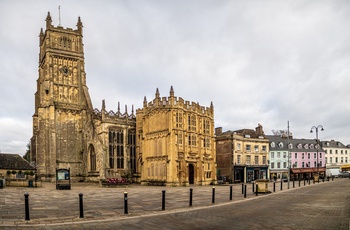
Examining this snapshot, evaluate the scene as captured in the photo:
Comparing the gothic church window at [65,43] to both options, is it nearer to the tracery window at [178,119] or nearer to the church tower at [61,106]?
the church tower at [61,106]

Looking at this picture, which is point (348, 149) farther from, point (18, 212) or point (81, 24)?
point (18, 212)

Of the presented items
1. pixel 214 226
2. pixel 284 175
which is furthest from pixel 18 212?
pixel 284 175

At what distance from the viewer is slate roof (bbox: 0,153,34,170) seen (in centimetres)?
4194

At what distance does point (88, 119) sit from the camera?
5081 centimetres

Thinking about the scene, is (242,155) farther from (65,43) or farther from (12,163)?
(12,163)

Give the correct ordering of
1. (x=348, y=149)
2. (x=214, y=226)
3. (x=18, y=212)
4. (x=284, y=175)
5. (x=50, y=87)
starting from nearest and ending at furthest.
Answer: (x=214, y=226), (x=18, y=212), (x=50, y=87), (x=284, y=175), (x=348, y=149)

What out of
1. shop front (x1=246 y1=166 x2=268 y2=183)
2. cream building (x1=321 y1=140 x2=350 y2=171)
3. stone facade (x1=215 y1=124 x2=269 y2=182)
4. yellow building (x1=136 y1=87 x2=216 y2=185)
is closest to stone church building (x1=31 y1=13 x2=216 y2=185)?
yellow building (x1=136 y1=87 x2=216 y2=185)

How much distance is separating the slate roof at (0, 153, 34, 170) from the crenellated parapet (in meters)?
18.3

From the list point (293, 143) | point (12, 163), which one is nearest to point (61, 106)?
point (12, 163)

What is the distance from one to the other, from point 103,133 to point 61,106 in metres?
9.66

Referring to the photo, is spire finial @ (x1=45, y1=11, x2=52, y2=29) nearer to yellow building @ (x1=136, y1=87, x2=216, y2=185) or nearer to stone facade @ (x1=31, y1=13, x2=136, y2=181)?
stone facade @ (x1=31, y1=13, x2=136, y2=181)

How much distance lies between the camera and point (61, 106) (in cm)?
5094

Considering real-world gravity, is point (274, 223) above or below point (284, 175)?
above

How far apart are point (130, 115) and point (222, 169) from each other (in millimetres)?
19258
